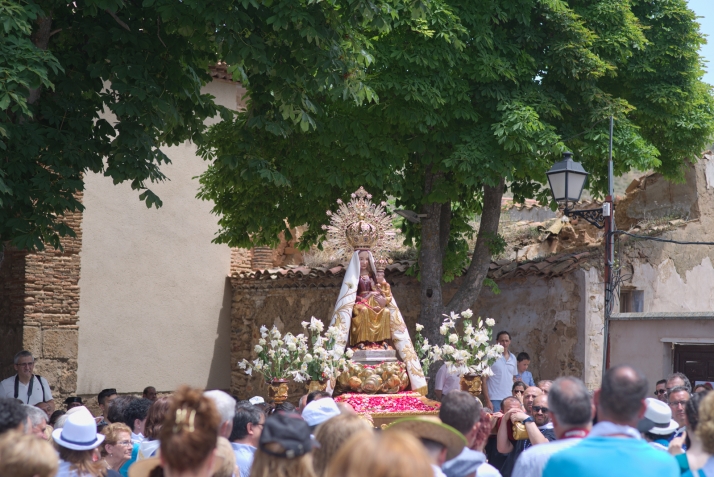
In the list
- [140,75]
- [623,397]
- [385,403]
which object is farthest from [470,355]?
[623,397]

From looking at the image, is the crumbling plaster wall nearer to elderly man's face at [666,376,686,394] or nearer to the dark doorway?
the dark doorway

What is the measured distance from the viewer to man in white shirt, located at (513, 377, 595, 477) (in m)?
3.89

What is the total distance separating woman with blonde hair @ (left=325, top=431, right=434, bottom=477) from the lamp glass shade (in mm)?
7402

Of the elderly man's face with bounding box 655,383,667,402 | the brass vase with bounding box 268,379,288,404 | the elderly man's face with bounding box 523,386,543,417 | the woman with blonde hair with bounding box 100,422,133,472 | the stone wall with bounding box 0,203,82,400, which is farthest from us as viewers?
the stone wall with bounding box 0,203,82,400

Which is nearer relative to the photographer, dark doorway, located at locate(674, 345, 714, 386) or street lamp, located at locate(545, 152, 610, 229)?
street lamp, located at locate(545, 152, 610, 229)

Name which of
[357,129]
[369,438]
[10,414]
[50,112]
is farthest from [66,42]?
[369,438]

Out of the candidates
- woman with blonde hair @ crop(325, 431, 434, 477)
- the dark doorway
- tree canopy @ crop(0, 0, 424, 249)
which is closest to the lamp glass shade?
tree canopy @ crop(0, 0, 424, 249)

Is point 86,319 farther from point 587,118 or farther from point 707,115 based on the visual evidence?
point 707,115

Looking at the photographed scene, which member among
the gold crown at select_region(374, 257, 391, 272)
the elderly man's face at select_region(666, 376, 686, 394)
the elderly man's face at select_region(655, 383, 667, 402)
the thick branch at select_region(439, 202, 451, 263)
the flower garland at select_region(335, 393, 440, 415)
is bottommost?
the flower garland at select_region(335, 393, 440, 415)

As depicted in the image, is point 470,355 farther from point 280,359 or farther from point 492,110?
point 492,110

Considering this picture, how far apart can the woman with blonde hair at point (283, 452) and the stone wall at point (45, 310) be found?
12.3 meters

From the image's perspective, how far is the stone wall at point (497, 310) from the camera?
13.7m

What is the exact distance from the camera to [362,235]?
34.3 ft

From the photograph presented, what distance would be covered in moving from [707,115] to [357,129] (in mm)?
5435
